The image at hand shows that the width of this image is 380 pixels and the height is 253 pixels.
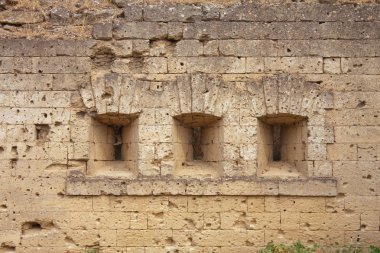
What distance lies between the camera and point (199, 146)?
356 inches

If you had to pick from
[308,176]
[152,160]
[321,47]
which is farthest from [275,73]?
[152,160]

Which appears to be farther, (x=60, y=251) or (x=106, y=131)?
(x=106, y=131)

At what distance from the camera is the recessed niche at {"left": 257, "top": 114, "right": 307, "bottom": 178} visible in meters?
8.41

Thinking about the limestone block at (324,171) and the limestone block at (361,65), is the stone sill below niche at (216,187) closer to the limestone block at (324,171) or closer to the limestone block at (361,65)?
the limestone block at (324,171)

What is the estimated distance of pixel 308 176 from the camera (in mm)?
8281

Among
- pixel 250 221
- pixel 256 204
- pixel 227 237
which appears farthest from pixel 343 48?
pixel 227 237

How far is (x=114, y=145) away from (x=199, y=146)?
1.43m

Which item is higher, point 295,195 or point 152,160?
point 152,160

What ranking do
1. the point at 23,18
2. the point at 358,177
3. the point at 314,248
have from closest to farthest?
the point at 314,248 → the point at 358,177 → the point at 23,18

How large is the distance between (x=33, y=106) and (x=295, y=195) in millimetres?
4300

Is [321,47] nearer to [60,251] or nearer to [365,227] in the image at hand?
[365,227]

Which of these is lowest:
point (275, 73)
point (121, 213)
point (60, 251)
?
point (60, 251)

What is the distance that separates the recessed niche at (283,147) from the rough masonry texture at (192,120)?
35 mm

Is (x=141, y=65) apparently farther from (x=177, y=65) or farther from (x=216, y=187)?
(x=216, y=187)
